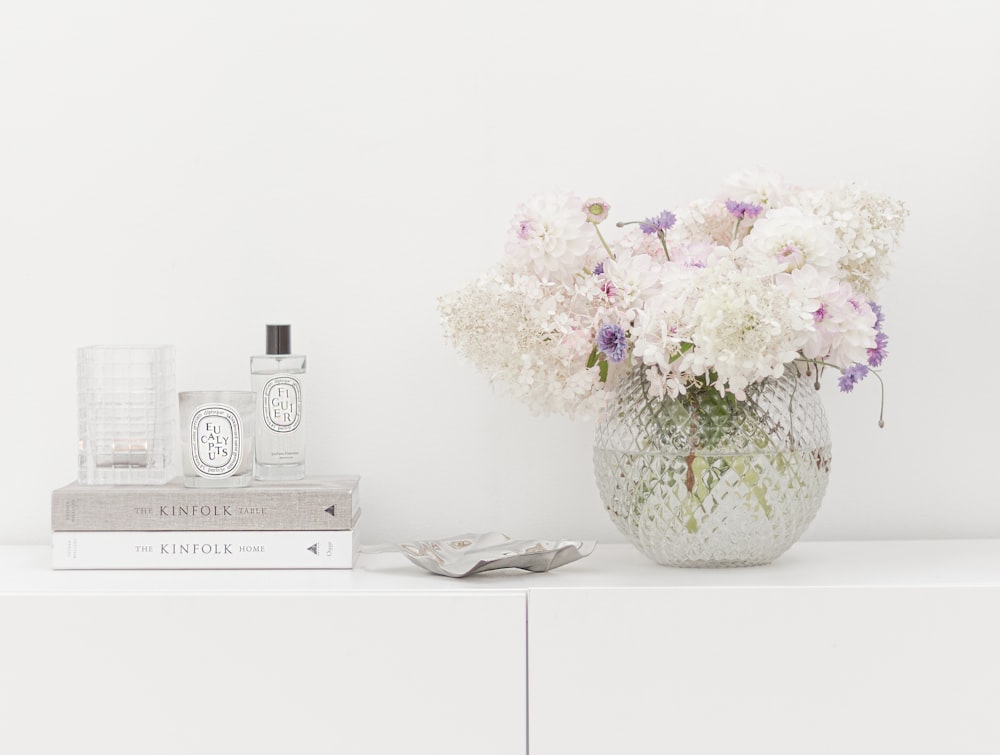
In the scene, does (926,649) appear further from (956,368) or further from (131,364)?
(131,364)

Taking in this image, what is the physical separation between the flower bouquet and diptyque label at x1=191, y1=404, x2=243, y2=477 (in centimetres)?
23

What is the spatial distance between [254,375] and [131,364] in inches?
5.1

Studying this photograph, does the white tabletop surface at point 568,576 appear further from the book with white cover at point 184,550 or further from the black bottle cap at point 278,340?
the black bottle cap at point 278,340

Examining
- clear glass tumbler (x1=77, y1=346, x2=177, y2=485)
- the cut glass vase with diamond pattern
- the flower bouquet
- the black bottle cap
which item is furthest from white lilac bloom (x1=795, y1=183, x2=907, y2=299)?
clear glass tumbler (x1=77, y1=346, x2=177, y2=485)

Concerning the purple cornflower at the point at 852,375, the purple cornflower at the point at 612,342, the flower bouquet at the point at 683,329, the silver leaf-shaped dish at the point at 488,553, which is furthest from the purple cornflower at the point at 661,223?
the silver leaf-shaped dish at the point at 488,553

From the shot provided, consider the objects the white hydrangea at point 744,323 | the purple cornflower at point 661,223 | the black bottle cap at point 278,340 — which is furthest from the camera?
the black bottle cap at point 278,340

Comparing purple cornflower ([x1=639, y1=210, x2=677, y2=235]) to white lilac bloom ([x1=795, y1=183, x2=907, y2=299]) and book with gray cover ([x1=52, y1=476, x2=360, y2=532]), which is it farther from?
book with gray cover ([x1=52, y1=476, x2=360, y2=532])

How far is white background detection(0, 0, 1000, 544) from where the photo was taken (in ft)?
4.09

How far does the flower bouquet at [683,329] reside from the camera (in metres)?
0.99

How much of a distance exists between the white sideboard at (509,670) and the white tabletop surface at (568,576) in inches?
0.8

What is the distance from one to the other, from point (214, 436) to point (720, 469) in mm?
494

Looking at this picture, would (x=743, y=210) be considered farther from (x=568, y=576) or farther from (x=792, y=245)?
(x=568, y=576)

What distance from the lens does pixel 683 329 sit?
0.98 metres

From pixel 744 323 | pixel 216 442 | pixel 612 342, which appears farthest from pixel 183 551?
pixel 744 323
